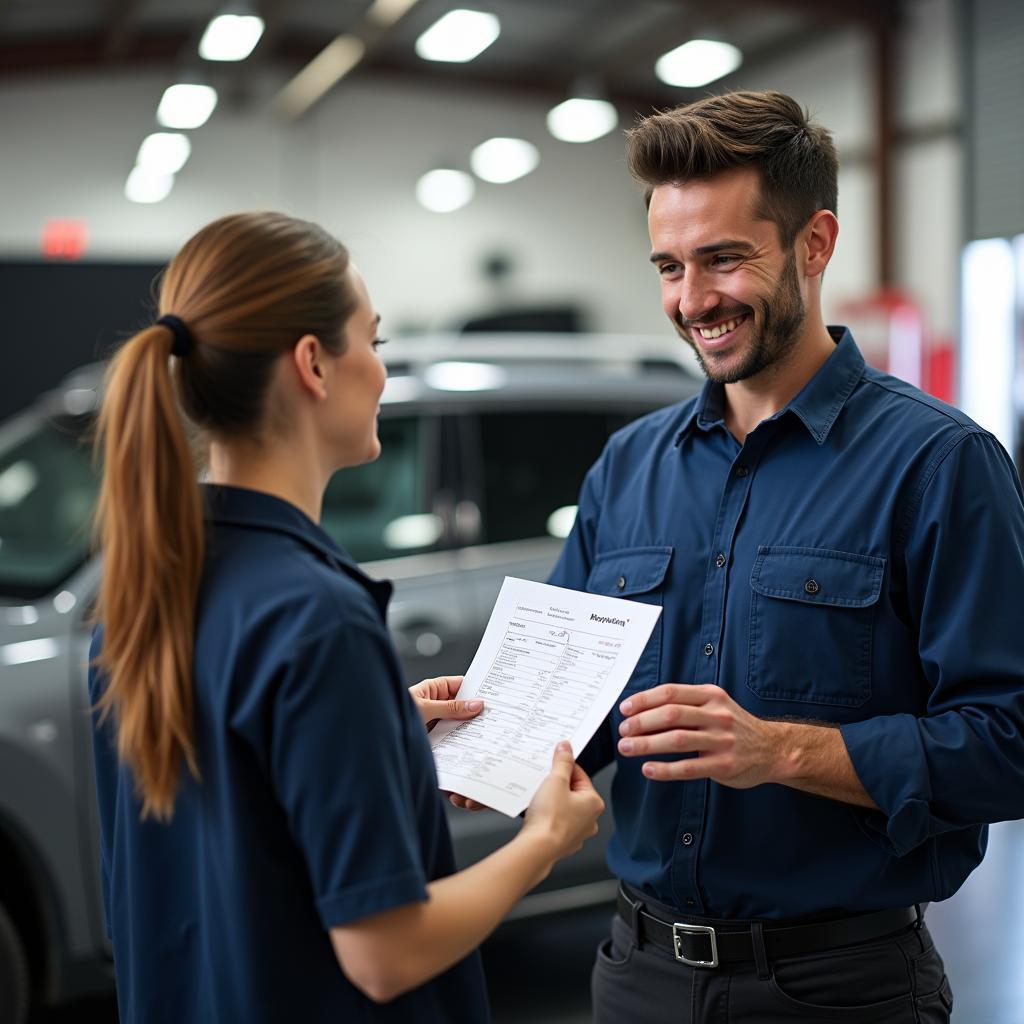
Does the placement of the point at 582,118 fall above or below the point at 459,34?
above

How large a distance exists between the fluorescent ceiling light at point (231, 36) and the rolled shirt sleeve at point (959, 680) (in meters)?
7.52

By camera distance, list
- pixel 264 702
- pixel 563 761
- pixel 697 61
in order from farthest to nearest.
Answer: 1. pixel 697 61
2. pixel 563 761
3. pixel 264 702

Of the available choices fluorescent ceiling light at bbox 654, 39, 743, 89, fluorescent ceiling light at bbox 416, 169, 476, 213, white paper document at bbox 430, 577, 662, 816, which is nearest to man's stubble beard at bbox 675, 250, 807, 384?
white paper document at bbox 430, 577, 662, 816

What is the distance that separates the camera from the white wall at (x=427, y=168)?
1045 cm

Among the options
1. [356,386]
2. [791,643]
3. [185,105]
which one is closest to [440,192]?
[185,105]

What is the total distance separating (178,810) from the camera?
1185 mm

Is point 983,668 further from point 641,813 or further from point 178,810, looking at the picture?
point 178,810

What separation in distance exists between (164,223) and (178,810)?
10.8m

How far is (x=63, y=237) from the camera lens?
34.9ft

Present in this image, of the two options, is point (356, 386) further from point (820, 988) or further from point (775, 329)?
point (820, 988)

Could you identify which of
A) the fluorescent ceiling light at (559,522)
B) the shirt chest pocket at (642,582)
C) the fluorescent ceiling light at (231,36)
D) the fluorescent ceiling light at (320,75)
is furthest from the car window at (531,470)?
the fluorescent ceiling light at (320,75)

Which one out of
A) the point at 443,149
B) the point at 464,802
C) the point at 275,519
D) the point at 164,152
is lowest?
the point at 464,802

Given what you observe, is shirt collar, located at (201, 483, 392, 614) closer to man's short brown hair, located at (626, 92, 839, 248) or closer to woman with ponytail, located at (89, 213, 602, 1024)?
woman with ponytail, located at (89, 213, 602, 1024)

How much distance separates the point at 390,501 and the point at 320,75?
891 centimetres
